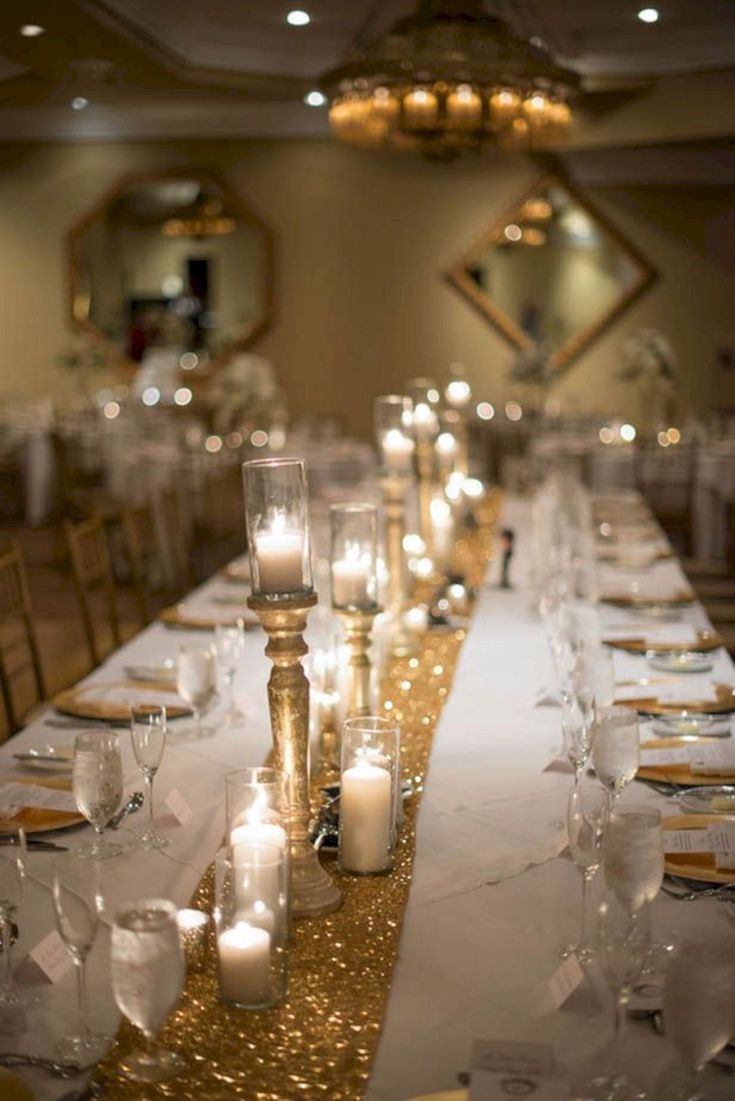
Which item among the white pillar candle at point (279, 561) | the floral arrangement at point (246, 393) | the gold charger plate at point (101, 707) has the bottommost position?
the gold charger plate at point (101, 707)

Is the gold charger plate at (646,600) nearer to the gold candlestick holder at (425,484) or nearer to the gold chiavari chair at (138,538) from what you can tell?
the gold candlestick holder at (425,484)

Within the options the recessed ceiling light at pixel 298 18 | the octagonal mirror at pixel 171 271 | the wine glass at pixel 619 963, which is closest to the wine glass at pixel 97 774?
the wine glass at pixel 619 963

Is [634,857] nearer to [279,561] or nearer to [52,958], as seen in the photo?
[279,561]

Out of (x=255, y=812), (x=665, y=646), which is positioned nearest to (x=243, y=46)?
(x=665, y=646)

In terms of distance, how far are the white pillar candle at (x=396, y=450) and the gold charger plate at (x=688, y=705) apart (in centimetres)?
93

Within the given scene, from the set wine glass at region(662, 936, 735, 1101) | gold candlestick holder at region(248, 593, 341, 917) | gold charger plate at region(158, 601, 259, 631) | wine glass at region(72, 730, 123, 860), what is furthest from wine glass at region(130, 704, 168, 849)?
gold charger plate at region(158, 601, 259, 631)

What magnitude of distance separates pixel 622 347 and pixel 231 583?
7317 mm

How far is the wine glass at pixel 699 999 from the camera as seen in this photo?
4.32ft

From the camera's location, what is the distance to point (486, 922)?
192 cm

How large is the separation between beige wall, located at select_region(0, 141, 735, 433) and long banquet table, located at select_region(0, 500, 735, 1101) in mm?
8314

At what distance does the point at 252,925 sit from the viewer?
1.60 m

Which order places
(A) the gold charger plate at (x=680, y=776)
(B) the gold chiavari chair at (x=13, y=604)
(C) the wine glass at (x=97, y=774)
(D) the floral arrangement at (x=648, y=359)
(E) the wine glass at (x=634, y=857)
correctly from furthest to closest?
(D) the floral arrangement at (x=648, y=359)
(B) the gold chiavari chair at (x=13, y=604)
(A) the gold charger plate at (x=680, y=776)
(C) the wine glass at (x=97, y=774)
(E) the wine glass at (x=634, y=857)

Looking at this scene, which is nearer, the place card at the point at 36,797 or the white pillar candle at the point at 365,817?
the white pillar candle at the point at 365,817

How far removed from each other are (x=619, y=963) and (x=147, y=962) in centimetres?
49
